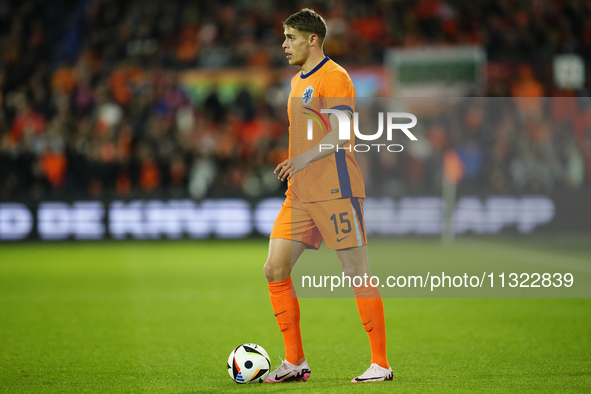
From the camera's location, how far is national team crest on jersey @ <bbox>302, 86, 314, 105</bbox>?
4.29m

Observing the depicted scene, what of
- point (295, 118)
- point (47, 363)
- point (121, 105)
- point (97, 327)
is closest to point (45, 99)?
point (121, 105)

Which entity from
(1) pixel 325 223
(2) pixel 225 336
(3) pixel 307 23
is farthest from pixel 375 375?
(2) pixel 225 336

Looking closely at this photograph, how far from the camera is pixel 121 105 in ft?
51.5

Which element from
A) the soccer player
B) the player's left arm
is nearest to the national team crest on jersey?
the soccer player

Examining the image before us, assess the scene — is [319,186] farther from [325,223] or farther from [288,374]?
[288,374]

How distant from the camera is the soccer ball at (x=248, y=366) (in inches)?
177

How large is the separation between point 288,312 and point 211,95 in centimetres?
1268

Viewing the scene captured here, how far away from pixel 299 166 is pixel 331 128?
27cm

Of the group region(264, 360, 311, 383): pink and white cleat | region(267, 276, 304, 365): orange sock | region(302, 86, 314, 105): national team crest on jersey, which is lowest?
region(264, 360, 311, 383): pink and white cleat

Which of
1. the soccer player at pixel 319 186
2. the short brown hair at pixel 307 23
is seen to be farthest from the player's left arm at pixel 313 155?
the short brown hair at pixel 307 23

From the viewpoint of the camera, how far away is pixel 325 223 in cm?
432

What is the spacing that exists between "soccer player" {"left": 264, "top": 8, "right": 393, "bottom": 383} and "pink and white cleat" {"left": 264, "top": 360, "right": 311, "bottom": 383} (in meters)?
0.33

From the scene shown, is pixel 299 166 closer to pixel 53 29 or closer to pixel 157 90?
pixel 157 90

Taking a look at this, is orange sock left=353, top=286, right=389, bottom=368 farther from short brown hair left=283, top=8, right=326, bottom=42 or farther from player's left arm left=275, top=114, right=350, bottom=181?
short brown hair left=283, top=8, right=326, bottom=42
